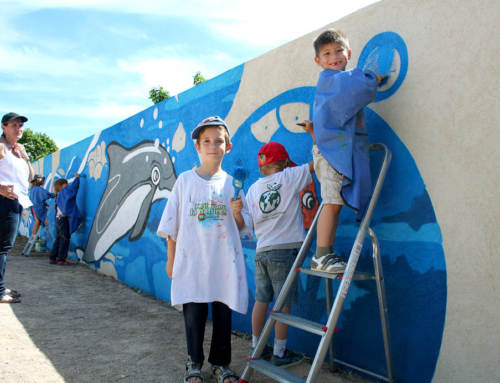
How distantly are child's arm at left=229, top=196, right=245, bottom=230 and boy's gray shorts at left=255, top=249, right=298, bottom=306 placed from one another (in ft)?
1.01

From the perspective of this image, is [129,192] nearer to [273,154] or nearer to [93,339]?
[93,339]

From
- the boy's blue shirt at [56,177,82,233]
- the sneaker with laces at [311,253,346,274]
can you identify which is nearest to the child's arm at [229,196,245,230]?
the sneaker with laces at [311,253,346,274]

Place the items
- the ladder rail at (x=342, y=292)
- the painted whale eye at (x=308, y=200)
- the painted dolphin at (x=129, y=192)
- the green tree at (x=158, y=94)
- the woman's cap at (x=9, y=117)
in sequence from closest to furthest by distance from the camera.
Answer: the ladder rail at (x=342, y=292) < the painted whale eye at (x=308, y=200) < the woman's cap at (x=9, y=117) < the painted dolphin at (x=129, y=192) < the green tree at (x=158, y=94)

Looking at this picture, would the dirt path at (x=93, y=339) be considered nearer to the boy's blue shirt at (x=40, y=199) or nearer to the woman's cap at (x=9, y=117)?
the woman's cap at (x=9, y=117)

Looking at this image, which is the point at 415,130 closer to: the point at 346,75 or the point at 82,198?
the point at 346,75

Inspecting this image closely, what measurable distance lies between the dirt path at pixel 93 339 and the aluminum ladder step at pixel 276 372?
466 mm

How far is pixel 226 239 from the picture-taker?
2.34 m

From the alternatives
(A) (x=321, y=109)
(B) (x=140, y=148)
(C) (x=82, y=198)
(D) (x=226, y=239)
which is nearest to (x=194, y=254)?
(D) (x=226, y=239)

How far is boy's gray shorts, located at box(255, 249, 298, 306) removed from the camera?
8.25ft

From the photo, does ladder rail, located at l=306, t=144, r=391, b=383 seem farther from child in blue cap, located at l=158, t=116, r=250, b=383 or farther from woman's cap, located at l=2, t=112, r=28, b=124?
woman's cap, located at l=2, t=112, r=28, b=124

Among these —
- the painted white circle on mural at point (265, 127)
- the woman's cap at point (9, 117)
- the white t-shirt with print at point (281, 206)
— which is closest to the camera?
the white t-shirt with print at point (281, 206)

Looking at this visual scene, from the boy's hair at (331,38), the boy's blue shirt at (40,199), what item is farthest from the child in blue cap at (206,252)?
the boy's blue shirt at (40,199)

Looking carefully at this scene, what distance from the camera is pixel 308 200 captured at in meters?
2.81

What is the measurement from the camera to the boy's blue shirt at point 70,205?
7.34m
